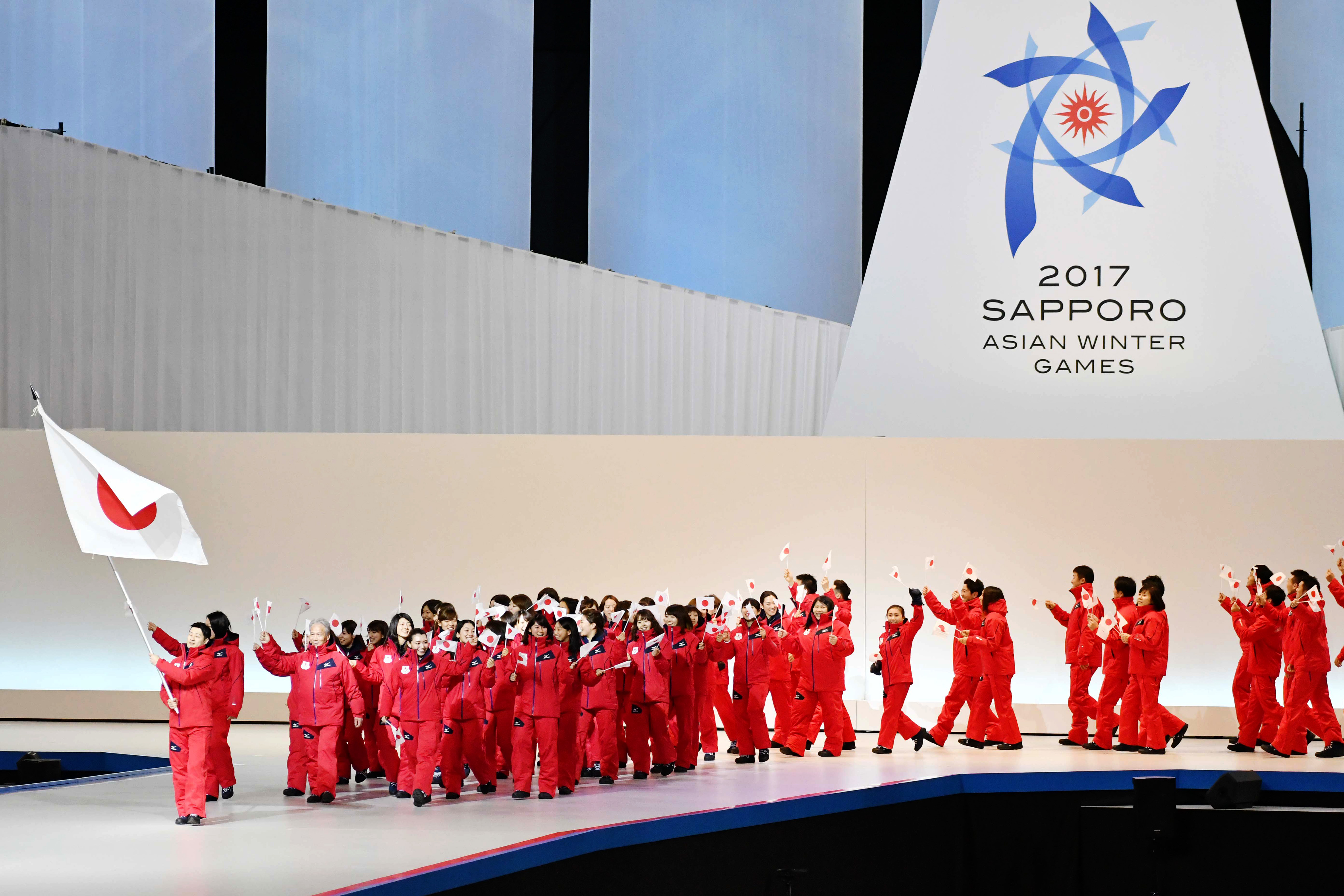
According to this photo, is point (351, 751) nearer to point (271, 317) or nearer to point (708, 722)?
point (708, 722)

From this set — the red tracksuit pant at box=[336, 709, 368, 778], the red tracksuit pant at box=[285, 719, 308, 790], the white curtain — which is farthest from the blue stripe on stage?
the white curtain

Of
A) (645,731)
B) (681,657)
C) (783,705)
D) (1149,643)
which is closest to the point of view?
(645,731)

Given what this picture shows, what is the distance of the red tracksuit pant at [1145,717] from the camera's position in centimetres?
1039

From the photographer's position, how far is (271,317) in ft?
48.1

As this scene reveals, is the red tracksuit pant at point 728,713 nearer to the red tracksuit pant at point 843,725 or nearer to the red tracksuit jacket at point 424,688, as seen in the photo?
the red tracksuit pant at point 843,725

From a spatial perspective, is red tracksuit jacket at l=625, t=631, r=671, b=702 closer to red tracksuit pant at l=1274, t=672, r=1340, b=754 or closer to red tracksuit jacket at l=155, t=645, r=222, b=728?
red tracksuit jacket at l=155, t=645, r=222, b=728

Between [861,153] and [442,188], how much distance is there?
5.71 m

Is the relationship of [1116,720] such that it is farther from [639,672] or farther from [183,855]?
[183,855]

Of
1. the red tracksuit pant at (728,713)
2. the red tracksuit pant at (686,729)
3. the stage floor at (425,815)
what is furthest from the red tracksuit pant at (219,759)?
the red tracksuit pant at (728,713)

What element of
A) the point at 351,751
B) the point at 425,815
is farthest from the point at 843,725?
the point at 425,815

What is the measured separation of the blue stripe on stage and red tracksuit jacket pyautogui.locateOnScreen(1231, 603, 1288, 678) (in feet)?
5.06

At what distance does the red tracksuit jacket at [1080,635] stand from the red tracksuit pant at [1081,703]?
0.24ft

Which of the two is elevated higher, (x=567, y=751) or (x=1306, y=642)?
(x=1306, y=642)

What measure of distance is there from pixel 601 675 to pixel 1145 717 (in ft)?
14.3
